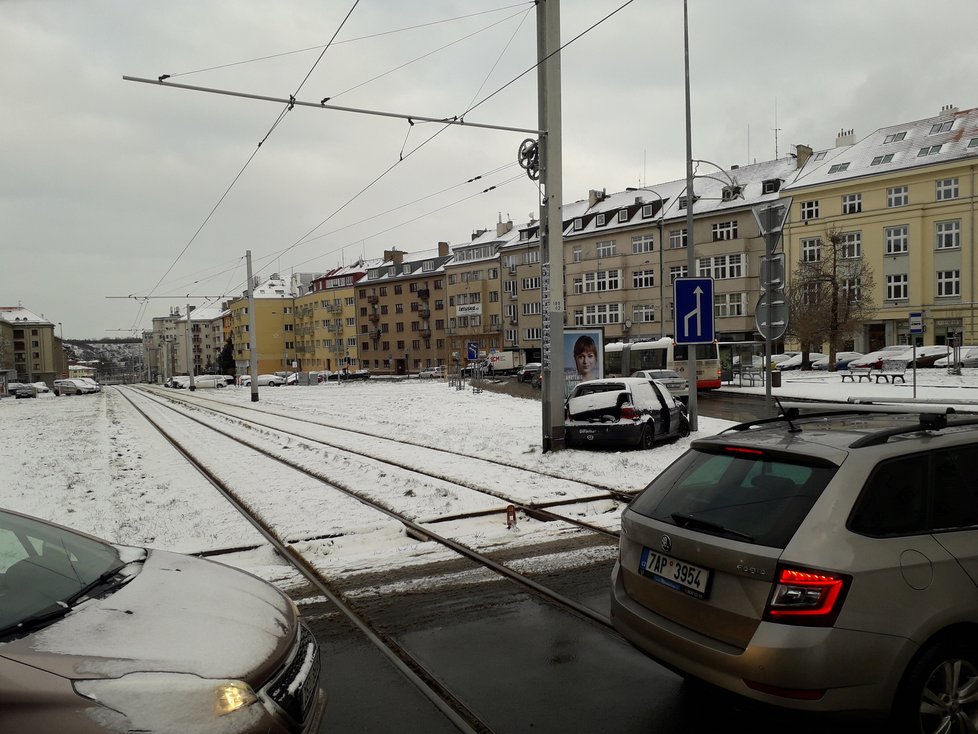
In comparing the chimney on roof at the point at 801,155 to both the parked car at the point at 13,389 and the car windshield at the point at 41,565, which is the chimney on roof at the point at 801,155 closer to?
the car windshield at the point at 41,565

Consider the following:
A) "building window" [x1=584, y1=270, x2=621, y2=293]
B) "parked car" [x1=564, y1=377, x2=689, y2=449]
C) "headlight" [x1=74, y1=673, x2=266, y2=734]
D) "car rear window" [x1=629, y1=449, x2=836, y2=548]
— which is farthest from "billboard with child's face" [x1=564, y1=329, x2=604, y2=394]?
"building window" [x1=584, y1=270, x2=621, y2=293]

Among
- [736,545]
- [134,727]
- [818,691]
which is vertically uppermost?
[736,545]

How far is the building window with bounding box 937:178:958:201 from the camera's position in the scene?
46.6m

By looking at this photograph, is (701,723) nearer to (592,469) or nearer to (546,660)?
(546,660)

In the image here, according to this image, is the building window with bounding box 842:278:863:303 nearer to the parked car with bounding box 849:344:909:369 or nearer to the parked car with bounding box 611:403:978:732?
the parked car with bounding box 849:344:909:369

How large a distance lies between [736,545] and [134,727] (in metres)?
2.50

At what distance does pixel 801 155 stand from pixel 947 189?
39.6 feet

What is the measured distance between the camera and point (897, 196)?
49219mm

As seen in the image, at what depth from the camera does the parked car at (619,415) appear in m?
13.1

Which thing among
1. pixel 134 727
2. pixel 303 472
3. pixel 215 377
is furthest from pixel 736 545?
pixel 215 377

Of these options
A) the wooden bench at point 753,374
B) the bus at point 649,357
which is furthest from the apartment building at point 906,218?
the bus at point 649,357

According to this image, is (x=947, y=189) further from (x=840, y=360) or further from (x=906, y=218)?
(x=840, y=360)

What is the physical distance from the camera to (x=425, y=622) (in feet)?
16.8

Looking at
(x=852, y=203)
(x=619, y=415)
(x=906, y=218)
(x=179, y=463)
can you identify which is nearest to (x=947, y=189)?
(x=906, y=218)
